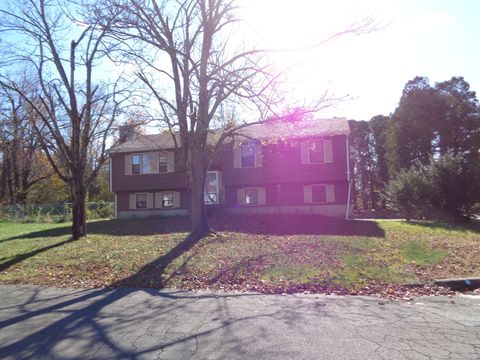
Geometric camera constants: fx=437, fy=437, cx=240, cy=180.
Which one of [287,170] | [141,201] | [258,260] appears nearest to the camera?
[258,260]

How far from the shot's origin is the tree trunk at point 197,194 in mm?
15672

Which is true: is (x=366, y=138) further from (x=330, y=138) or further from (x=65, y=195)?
(x=65, y=195)

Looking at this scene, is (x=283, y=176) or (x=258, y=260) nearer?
(x=258, y=260)

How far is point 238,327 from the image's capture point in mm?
5848

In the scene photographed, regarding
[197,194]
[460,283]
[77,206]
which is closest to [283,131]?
[197,194]

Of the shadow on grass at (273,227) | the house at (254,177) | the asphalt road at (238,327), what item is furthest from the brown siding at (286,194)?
the asphalt road at (238,327)

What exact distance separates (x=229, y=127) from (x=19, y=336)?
1172cm

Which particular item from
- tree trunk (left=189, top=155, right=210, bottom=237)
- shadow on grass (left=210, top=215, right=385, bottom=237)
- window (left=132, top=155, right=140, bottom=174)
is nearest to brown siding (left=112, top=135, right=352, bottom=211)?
window (left=132, top=155, right=140, bottom=174)

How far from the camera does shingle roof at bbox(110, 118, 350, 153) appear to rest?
49.1ft

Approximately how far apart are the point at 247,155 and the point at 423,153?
20281mm

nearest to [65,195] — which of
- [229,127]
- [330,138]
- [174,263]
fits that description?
[330,138]

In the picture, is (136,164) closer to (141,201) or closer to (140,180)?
(140,180)

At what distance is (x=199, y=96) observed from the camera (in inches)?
588

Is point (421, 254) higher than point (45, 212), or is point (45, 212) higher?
point (45, 212)
